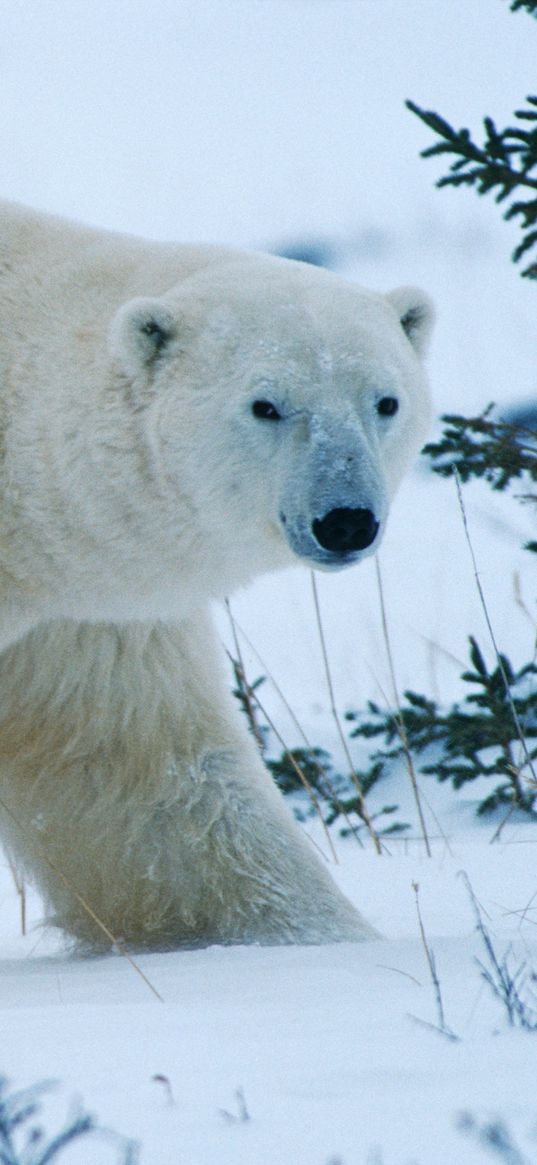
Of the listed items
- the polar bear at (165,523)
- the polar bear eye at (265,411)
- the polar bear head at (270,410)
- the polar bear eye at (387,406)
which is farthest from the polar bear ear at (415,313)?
the polar bear eye at (265,411)

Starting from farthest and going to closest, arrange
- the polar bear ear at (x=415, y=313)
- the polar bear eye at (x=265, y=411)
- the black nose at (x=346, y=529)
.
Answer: the polar bear ear at (x=415, y=313) < the polar bear eye at (x=265, y=411) < the black nose at (x=346, y=529)

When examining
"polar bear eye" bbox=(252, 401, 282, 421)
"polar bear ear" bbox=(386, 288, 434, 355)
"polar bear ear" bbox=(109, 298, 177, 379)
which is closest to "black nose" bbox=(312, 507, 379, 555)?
"polar bear eye" bbox=(252, 401, 282, 421)

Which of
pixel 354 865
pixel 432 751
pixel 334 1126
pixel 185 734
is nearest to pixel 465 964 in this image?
pixel 334 1126

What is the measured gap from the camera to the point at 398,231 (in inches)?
877

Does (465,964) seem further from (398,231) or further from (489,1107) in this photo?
(398,231)

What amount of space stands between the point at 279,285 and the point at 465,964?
4.59 feet

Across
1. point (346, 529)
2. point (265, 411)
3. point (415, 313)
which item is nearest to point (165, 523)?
point (265, 411)

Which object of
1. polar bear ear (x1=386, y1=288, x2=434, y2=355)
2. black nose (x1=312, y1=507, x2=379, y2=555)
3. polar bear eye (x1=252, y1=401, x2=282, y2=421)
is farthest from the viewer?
polar bear ear (x1=386, y1=288, x2=434, y2=355)

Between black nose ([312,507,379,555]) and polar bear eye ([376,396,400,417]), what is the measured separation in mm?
299

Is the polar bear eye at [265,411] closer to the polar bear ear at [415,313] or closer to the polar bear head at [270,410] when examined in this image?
the polar bear head at [270,410]

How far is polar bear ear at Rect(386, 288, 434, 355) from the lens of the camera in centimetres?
353

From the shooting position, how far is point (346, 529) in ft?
9.86

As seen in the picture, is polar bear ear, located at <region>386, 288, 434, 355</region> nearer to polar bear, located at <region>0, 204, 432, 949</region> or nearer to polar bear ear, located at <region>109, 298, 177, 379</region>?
polar bear, located at <region>0, 204, 432, 949</region>

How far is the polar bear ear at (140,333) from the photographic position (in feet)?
10.5
